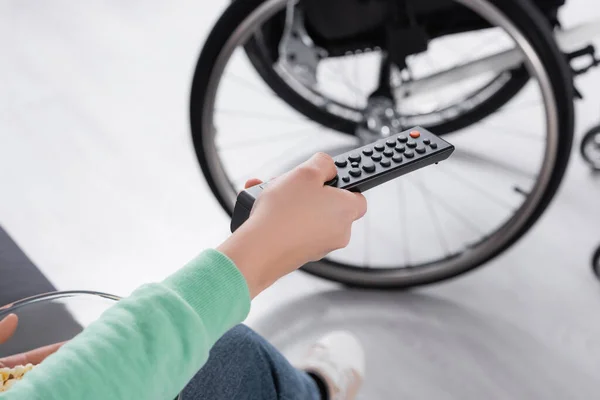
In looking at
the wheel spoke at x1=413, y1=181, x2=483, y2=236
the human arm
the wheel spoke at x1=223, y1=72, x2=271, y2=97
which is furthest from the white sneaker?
the wheel spoke at x1=223, y1=72, x2=271, y2=97

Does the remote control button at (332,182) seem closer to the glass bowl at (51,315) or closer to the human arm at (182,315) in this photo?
the human arm at (182,315)

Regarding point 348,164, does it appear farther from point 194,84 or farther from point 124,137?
point 124,137

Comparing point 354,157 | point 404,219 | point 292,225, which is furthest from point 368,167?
point 404,219

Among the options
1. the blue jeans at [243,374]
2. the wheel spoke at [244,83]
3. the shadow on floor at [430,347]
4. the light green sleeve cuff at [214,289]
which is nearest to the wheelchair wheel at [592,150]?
the shadow on floor at [430,347]

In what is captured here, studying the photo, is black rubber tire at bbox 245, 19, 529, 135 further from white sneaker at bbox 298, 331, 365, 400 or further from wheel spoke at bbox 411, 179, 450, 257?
white sneaker at bbox 298, 331, 365, 400

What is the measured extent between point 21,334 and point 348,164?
1.11 ft

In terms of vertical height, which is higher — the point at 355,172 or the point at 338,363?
the point at 355,172

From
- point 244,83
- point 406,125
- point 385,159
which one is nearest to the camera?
point 385,159

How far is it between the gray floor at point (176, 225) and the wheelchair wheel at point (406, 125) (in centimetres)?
8

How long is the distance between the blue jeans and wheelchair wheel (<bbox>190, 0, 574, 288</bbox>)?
0.38 metres

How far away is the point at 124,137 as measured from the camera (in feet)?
4.69

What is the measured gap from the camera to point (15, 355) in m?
0.53

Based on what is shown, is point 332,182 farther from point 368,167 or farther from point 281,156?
point 281,156

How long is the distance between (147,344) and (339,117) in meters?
0.95
